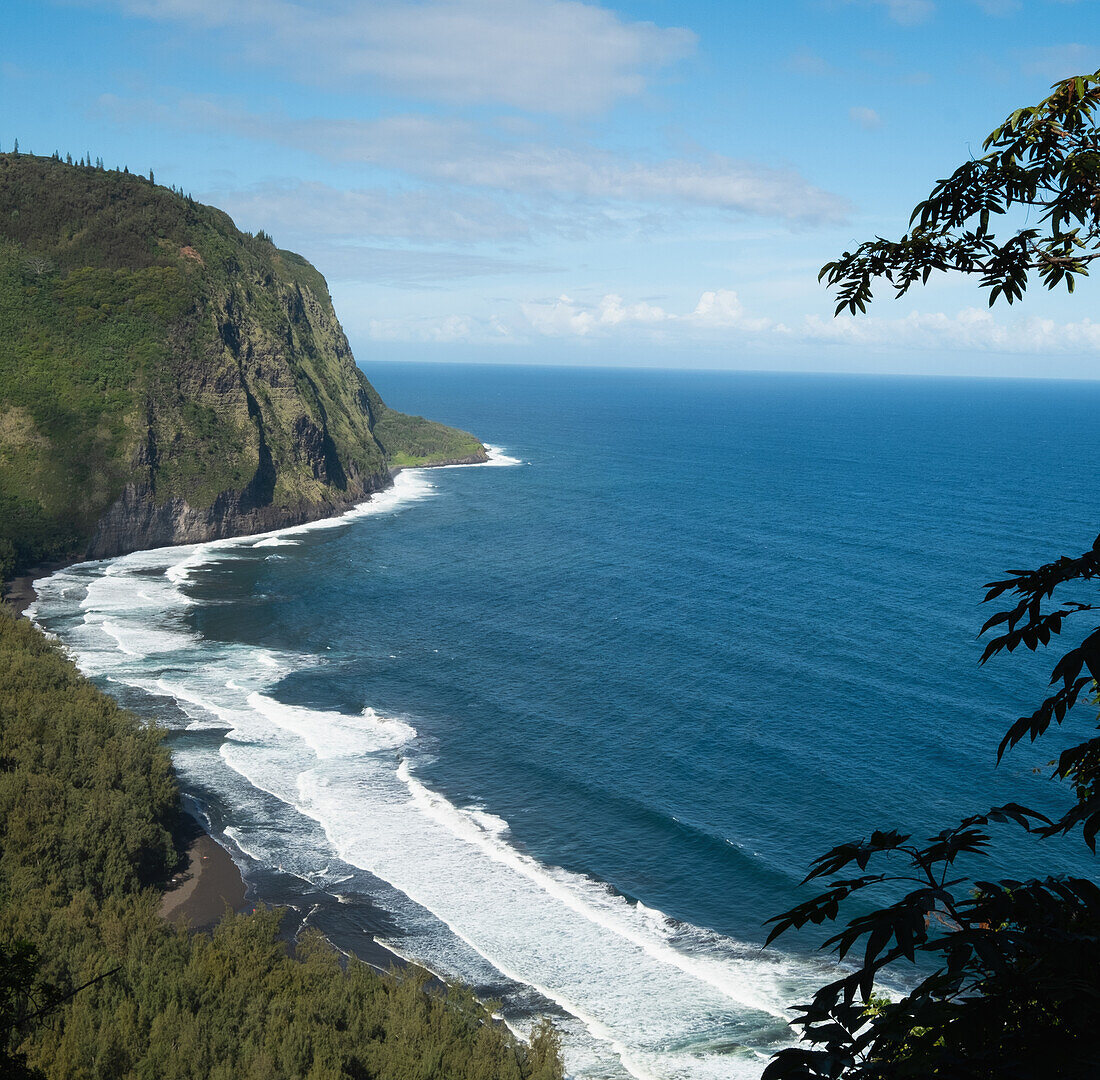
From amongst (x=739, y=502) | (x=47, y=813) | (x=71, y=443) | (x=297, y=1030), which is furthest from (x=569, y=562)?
(x=297, y=1030)

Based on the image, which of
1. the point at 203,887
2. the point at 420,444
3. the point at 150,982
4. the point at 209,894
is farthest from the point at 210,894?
the point at 420,444

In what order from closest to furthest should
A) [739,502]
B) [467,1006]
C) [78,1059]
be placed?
[78,1059] < [467,1006] < [739,502]

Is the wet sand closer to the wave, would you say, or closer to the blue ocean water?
the blue ocean water

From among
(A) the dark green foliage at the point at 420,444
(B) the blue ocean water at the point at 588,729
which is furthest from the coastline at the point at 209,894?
(A) the dark green foliage at the point at 420,444

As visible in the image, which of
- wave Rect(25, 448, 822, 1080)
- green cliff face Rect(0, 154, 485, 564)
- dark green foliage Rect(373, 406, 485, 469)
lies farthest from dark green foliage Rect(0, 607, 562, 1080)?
dark green foliage Rect(373, 406, 485, 469)

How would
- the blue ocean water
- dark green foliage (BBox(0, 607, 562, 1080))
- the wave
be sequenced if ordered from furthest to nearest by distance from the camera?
1. the blue ocean water
2. the wave
3. dark green foliage (BBox(0, 607, 562, 1080))

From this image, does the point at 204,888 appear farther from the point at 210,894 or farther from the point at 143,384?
the point at 143,384

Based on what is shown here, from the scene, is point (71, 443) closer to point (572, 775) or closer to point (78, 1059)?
point (572, 775)

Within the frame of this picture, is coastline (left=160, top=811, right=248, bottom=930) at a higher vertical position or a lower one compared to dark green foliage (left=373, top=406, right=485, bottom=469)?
lower
